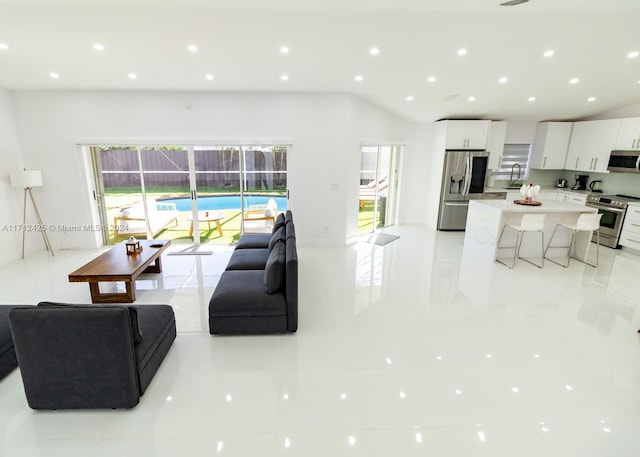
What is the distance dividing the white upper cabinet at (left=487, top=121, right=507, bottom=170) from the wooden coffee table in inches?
295

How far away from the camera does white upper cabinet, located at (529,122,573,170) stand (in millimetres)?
7512

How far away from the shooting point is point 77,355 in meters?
2.22

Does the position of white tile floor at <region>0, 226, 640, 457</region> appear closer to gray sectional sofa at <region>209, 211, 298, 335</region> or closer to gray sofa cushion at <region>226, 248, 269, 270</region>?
gray sectional sofa at <region>209, 211, 298, 335</region>

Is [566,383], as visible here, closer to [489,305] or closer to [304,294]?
[489,305]

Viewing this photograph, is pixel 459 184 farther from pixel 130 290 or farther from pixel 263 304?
pixel 130 290

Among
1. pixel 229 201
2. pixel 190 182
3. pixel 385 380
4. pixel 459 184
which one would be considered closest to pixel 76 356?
pixel 385 380

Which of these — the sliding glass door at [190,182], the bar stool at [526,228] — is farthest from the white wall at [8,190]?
the bar stool at [526,228]

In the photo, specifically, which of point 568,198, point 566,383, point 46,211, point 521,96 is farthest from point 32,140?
point 568,198

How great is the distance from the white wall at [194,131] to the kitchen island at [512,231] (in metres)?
2.47

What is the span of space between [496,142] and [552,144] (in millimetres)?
1317

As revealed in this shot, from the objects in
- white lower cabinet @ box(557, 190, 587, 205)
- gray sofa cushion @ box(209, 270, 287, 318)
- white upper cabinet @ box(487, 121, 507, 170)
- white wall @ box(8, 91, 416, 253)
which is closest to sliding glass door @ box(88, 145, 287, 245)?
white wall @ box(8, 91, 416, 253)

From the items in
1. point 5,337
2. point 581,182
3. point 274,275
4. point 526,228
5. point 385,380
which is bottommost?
point 385,380

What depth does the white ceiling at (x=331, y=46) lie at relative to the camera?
320 centimetres

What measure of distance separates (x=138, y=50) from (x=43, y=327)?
11.5ft
